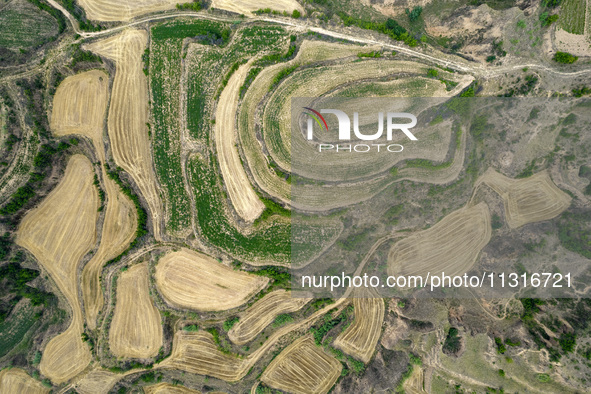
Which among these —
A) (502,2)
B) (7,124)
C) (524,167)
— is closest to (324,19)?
(502,2)

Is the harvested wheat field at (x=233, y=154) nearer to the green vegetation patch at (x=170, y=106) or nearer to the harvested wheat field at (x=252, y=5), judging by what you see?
the green vegetation patch at (x=170, y=106)

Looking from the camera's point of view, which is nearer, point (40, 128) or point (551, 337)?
point (551, 337)

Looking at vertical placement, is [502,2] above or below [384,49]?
above

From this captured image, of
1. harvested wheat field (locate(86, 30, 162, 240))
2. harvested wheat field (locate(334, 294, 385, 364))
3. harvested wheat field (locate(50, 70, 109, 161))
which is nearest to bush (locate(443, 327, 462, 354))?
harvested wheat field (locate(334, 294, 385, 364))

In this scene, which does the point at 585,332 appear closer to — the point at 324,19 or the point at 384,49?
the point at 384,49

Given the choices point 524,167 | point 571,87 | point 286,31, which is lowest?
point 524,167
